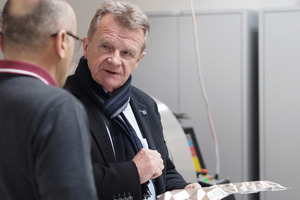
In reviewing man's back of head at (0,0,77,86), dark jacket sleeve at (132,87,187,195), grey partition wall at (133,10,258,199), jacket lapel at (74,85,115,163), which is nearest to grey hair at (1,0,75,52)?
man's back of head at (0,0,77,86)

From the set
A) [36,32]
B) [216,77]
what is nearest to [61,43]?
[36,32]

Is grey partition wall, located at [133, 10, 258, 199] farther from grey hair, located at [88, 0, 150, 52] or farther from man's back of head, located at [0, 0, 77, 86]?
man's back of head, located at [0, 0, 77, 86]

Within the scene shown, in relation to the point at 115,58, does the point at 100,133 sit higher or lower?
lower

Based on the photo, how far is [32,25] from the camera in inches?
31.9

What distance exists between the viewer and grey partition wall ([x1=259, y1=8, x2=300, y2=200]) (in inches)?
111

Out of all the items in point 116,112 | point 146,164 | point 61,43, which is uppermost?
point 61,43

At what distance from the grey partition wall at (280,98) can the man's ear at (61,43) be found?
2193 mm

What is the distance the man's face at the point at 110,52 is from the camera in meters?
1.32

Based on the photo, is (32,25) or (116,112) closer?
(32,25)

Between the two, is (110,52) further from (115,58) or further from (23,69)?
(23,69)

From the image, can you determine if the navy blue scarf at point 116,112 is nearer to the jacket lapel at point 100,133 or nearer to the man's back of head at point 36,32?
the jacket lapel at point 100,133

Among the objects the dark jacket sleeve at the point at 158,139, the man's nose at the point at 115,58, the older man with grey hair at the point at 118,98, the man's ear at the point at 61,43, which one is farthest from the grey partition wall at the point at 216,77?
the man's ear at the point at 61,43

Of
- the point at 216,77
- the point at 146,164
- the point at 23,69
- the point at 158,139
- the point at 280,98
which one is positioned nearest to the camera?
the point at 23,69

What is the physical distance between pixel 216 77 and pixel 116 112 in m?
1.73
